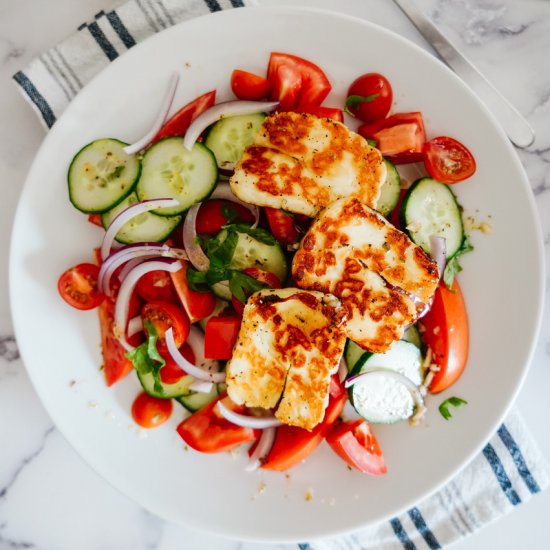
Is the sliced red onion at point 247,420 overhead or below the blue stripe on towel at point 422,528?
overhead

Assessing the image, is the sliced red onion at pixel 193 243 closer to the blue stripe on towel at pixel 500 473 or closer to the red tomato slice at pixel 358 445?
the red tomato slice at pixel 358 445

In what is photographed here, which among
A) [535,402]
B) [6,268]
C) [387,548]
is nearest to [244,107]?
[6,268]

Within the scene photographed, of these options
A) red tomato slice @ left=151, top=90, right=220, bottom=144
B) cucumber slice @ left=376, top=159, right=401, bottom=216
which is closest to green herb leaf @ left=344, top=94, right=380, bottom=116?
cucumber slice @ left=376, top=159, right=401, bottom=216

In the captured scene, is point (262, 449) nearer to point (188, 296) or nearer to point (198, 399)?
point (198, 399)

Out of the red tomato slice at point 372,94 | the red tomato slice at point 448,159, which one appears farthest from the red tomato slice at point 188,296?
the red tomato slice at point 448,159

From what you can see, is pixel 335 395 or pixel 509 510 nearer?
pixel 335 395

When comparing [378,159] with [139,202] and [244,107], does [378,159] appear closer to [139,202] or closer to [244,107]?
[244,107]

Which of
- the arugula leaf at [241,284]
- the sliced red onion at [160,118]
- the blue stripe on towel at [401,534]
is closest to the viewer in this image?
the arugula leaf at [241,284]
